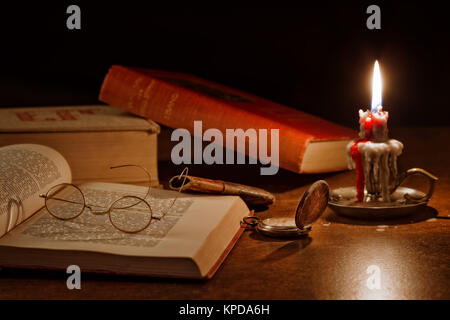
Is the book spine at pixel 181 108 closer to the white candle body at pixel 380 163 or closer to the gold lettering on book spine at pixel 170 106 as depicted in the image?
the gold lettering on book spine at pixel 170 106

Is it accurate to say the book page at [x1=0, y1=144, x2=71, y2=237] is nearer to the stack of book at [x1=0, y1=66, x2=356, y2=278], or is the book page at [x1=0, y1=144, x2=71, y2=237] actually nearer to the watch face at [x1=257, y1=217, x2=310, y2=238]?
the stack of book at [x1=0, y1=66, x2=356, y2=278]

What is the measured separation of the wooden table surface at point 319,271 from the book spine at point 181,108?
11.4 inches

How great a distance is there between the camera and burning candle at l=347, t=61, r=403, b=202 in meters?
1.22

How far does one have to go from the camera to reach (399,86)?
2420 millimetres

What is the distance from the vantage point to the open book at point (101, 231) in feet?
3.15

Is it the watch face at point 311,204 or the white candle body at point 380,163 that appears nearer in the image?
the watch face at point 311,204

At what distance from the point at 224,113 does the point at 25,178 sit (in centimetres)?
62

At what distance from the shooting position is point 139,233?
1.07 m

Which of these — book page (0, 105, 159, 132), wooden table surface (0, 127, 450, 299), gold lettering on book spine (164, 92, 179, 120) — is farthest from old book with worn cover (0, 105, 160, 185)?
wooden table surface (0, 127, 450, 299)

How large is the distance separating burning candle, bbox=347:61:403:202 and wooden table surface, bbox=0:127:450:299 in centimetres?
7

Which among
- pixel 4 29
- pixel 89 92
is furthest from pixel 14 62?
pixel 89 92

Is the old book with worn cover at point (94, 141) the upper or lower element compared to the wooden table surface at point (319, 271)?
upper

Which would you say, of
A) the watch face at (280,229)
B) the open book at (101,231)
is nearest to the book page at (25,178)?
the open book at (101,231)
